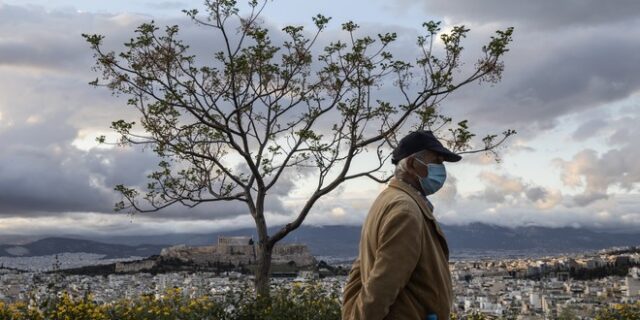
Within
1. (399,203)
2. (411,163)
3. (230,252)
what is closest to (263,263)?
(411,163)

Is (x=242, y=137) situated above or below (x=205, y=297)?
above

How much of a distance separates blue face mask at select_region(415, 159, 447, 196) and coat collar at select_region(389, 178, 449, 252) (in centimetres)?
6

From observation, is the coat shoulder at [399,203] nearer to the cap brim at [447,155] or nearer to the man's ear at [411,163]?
the man's ear at [411,163]

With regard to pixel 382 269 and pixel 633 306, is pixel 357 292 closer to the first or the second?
pixel 382 269

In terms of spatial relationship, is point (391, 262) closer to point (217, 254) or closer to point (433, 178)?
point (433, 178)

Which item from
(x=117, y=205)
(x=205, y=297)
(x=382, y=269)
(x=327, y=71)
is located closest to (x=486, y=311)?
(x=205, y=297)

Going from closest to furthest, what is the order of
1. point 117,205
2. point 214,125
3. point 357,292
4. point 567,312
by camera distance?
1. point 357,292
2. point 567,312
3. point 214,125
4. point 117,205

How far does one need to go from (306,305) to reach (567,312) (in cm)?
307

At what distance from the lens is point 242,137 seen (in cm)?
1102

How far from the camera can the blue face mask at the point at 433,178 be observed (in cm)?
396

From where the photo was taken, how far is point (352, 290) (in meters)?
4.04

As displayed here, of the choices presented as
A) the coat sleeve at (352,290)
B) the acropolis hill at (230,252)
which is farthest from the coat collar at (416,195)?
the acropolis hill at (230,252)

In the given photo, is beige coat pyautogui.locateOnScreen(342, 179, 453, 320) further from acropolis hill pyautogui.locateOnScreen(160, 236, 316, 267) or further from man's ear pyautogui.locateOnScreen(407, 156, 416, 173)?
acropolis hill pyautogui.locateOnScreen(160, 236, 316, 267)

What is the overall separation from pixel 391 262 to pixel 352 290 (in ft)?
1.66
